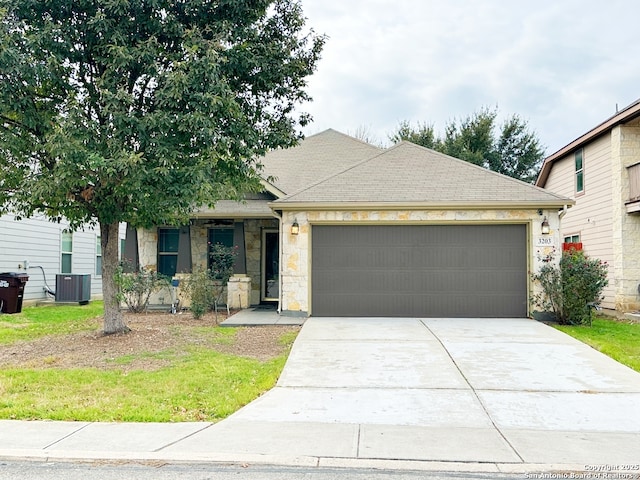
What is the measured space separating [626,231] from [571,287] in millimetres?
3830

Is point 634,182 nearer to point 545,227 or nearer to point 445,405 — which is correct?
point 545,227

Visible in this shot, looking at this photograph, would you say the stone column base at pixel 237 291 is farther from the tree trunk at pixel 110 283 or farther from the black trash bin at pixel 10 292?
the black trash bin at pixel 10 292

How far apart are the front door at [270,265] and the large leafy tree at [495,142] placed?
1647 cm

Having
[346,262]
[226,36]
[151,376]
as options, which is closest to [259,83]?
[226,36]

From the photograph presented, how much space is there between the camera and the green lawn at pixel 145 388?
16.9 feet

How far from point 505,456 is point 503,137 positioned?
26478 millimetres

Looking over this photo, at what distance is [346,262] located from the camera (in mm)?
11672

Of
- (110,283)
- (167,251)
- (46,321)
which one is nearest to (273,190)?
(167,251)

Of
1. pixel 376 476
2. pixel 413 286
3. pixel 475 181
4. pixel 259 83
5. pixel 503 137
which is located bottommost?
pixel 376 476

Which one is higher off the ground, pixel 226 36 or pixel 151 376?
pixel 226 36

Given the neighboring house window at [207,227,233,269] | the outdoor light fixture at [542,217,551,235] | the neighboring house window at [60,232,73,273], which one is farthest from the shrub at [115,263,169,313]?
the outdoor light fixture at [542,217,551,235]

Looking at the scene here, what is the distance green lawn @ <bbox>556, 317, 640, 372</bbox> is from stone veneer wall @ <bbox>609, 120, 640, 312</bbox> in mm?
1310

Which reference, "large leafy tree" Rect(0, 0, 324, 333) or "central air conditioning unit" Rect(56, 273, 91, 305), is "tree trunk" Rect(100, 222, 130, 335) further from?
"central air conditioning unit" Rect(56, 273, 91, 305)

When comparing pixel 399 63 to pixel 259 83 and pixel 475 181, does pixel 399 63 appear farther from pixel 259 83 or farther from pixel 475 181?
pixel 259 83
